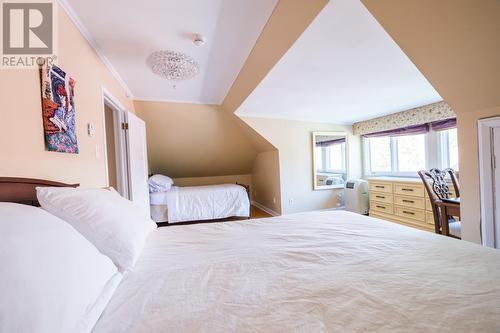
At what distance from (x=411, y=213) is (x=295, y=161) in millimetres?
1990

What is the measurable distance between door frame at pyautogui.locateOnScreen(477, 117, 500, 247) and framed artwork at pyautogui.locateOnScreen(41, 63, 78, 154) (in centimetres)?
A: 281

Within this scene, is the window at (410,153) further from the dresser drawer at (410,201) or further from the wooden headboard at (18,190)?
the wooden headboard at (18,190)

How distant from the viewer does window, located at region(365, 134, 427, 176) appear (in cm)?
359

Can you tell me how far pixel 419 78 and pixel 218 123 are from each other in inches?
120

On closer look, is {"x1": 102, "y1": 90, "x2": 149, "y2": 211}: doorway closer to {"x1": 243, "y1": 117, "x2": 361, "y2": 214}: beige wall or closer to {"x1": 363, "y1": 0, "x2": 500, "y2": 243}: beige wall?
{"x1": 243, "y1": 117, "x2": 361, "y2": 214}: beige wall

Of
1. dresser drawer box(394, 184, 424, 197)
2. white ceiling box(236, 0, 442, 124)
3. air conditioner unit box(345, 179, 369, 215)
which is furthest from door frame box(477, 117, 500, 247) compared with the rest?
air conditioner unit box(345, 179, 369, 215)

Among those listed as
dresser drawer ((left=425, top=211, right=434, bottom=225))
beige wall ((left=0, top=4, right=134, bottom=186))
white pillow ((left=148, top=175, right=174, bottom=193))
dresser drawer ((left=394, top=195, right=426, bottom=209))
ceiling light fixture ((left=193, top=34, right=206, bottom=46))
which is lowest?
dresser drawer ((left=425, top=211, right=434, bottom=225))

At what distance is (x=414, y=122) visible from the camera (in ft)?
11.0

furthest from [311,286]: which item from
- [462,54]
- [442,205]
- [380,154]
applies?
[380,154]

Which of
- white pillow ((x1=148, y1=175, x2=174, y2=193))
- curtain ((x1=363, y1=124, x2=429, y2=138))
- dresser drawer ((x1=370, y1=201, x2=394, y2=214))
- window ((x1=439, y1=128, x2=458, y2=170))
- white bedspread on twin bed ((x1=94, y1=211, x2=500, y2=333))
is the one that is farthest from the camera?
white pillow ((x1=148, y1=175, x2=174, y2=193))

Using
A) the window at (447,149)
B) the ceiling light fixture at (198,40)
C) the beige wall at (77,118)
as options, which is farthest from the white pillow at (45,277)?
the window at (447,149)

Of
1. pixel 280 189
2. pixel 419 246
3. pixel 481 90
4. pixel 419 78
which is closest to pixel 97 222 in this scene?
pixel 419 246

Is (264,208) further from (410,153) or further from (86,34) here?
(86,34)

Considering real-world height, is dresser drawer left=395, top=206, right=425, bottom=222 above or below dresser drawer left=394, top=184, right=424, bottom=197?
below
